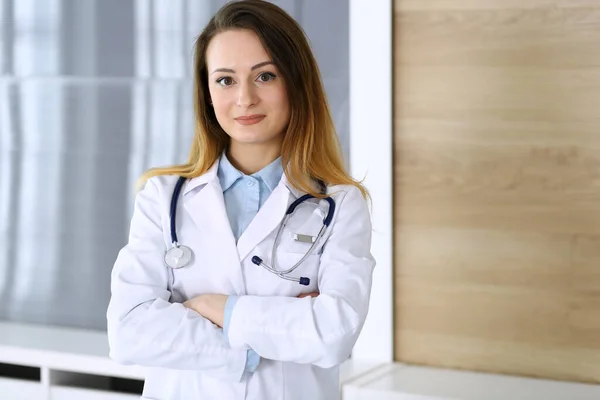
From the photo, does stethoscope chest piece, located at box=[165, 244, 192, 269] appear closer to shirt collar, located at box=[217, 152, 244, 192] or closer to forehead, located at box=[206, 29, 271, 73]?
shirt collar, located at box=[217, 152, 244, 192]

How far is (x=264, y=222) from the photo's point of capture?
1718mm

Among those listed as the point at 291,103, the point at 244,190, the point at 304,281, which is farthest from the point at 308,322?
the point at 291,103

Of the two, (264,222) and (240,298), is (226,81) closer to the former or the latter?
(264,222)

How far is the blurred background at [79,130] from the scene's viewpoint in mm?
2967

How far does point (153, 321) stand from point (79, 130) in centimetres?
157

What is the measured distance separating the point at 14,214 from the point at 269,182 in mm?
1764

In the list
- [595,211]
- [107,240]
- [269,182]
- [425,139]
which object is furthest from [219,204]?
[107,240]

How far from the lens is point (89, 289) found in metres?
3.14

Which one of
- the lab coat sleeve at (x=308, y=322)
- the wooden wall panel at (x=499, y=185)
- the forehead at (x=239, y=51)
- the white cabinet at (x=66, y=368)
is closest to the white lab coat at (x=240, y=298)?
the lab coat sleeve at (x=308, y=322)

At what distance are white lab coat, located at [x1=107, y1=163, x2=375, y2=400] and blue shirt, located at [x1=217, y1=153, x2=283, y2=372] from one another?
1.2 inches

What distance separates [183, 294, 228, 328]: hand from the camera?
1.66 metres

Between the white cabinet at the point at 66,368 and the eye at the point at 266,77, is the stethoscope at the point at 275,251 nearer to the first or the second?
the eye at the point at 266,77

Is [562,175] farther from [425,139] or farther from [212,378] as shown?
[212,378]

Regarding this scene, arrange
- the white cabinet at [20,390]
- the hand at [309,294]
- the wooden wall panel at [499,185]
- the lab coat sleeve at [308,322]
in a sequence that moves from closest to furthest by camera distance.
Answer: the lab coat sleeve at [308,322] < the hand at [309,294] < the wooden wall panel at [499,185] < the white cabinet at [20,390]
